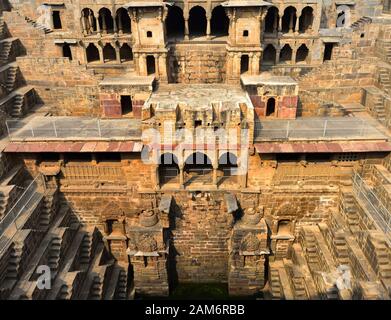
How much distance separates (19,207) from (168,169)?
7.46 metres

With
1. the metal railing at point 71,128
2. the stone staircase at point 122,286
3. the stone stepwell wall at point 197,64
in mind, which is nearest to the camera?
the metal railing at point 71,128

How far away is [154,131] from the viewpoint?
1775 centimetres

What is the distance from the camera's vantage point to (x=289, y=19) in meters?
30.9

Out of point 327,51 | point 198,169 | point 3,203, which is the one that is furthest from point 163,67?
point 327,51

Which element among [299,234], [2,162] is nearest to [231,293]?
[299,234]

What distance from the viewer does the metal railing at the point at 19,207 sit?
610 inches

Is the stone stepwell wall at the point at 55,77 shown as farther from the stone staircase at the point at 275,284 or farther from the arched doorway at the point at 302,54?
the arched doorway at the point at 302,54

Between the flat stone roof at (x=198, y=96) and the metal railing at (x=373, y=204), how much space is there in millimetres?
6821

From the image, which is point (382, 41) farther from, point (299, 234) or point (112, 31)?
point (112, 31)

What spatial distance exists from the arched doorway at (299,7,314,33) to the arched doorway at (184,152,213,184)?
16.7 meters

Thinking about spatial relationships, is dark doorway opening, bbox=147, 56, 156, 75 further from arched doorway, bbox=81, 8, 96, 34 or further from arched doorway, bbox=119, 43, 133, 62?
arched doorway, bbox=81, 8, 96, 34

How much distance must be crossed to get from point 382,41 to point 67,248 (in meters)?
23.4

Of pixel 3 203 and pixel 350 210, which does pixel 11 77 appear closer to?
pixel 3 203

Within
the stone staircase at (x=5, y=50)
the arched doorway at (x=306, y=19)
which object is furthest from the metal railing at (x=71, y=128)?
the arched doorway at (x=306, y=19)
